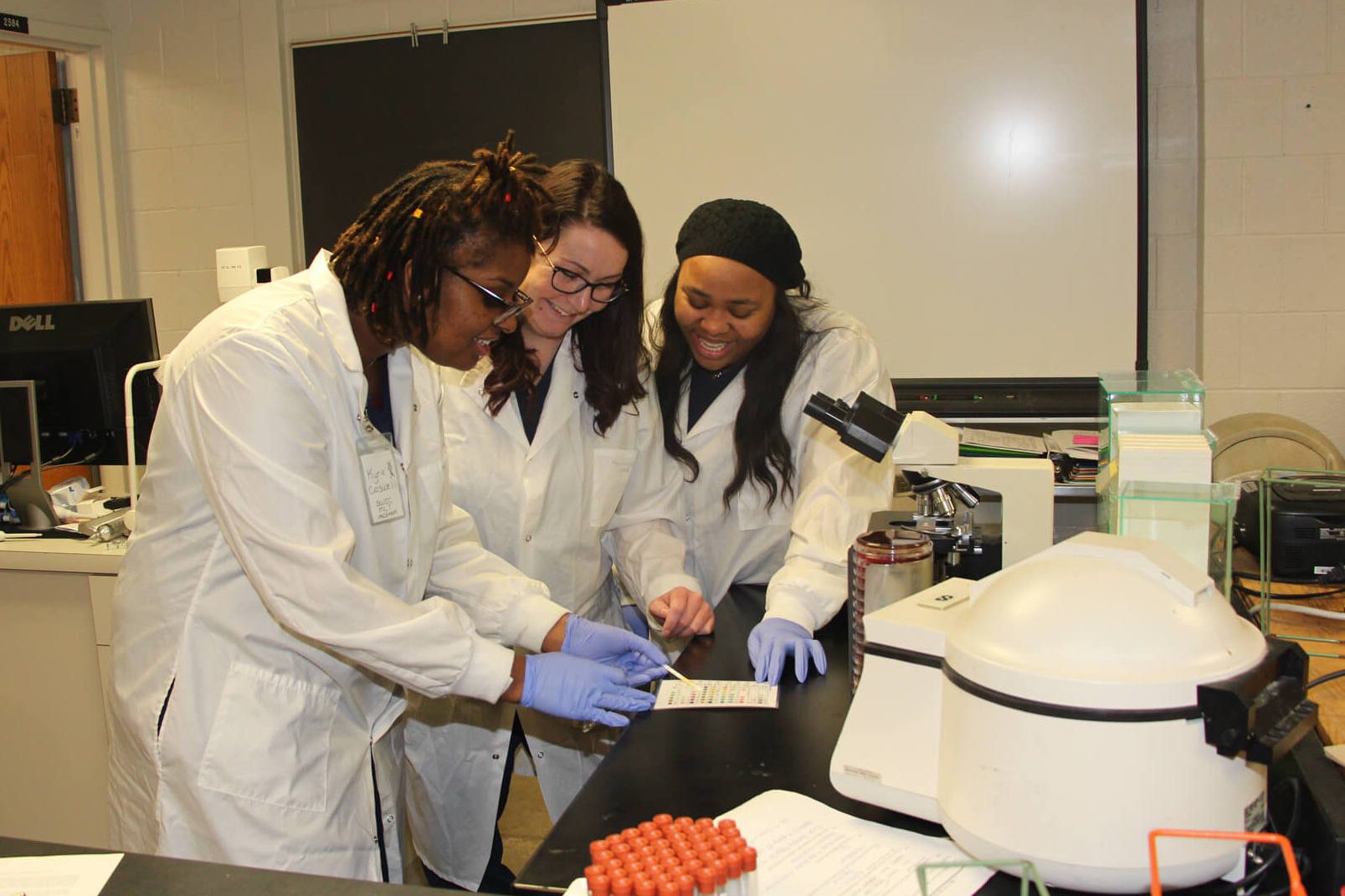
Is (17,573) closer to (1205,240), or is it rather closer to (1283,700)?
(1283,700)

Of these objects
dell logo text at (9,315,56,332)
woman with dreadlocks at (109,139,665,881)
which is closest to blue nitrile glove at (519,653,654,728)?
woman with dreadlocks at (109,139,665,881)

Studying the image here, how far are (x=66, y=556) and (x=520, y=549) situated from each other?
3.67 feet

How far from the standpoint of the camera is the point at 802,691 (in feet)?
4.50

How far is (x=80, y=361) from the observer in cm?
240

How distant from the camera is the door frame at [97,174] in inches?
Result: 160

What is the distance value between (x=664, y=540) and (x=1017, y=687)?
1.10m

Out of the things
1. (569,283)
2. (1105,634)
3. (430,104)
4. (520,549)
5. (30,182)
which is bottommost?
(520,549)

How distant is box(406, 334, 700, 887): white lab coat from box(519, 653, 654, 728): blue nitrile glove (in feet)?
1.37

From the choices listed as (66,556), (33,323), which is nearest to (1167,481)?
(66,556)

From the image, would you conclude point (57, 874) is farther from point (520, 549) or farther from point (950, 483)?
point (950, 483)

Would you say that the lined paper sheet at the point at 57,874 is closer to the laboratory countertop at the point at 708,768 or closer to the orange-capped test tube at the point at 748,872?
the laboratory countertop at the point at 708,768

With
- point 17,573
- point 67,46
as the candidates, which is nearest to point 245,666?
point 17,573

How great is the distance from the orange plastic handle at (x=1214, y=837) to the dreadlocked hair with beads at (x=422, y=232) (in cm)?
93

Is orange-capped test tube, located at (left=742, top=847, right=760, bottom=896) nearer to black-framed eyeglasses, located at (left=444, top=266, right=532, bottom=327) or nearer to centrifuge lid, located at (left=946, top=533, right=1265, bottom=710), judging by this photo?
centrifuge lid, located at (left=946, top=533, right=1265, bottom=710)
